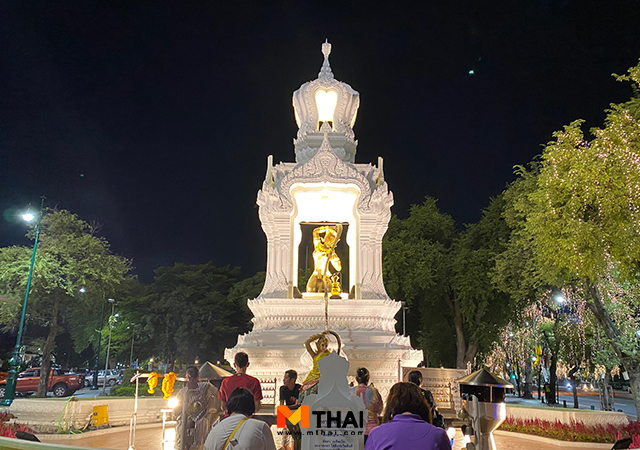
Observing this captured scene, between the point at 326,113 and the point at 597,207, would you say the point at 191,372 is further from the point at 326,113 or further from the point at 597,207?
the point at 597,207

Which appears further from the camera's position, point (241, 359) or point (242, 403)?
point (241, 359)

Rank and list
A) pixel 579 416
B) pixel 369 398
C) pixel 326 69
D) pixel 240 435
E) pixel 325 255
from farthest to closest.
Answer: pixel 326 69 → pixel 325 255 → pixel 579 416 → pixel 369 398 → pixel 240 435

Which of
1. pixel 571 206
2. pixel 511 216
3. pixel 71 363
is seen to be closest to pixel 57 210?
pixel 511 216

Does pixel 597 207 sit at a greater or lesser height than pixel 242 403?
greater

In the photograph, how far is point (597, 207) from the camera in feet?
47.0

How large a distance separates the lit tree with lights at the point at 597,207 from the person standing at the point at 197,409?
464 inches

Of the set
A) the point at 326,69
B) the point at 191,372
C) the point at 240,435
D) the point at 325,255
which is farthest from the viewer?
the point at 326,69

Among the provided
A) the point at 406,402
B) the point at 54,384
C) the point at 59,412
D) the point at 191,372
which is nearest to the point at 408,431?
the point at 406,402

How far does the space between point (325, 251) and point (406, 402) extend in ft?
38.5

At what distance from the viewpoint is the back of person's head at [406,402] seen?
3.61 m

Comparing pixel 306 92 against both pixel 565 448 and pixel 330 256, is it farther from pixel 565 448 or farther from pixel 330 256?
pixel 565 448

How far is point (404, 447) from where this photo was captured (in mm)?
3281

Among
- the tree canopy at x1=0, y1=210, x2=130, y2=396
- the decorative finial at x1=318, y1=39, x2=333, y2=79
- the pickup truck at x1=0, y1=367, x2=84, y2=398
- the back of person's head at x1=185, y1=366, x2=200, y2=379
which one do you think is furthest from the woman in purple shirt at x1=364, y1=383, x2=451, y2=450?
the pickup truck at x1=0, y1=367, x2=84, y2=398

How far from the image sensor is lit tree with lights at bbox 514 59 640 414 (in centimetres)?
1369
